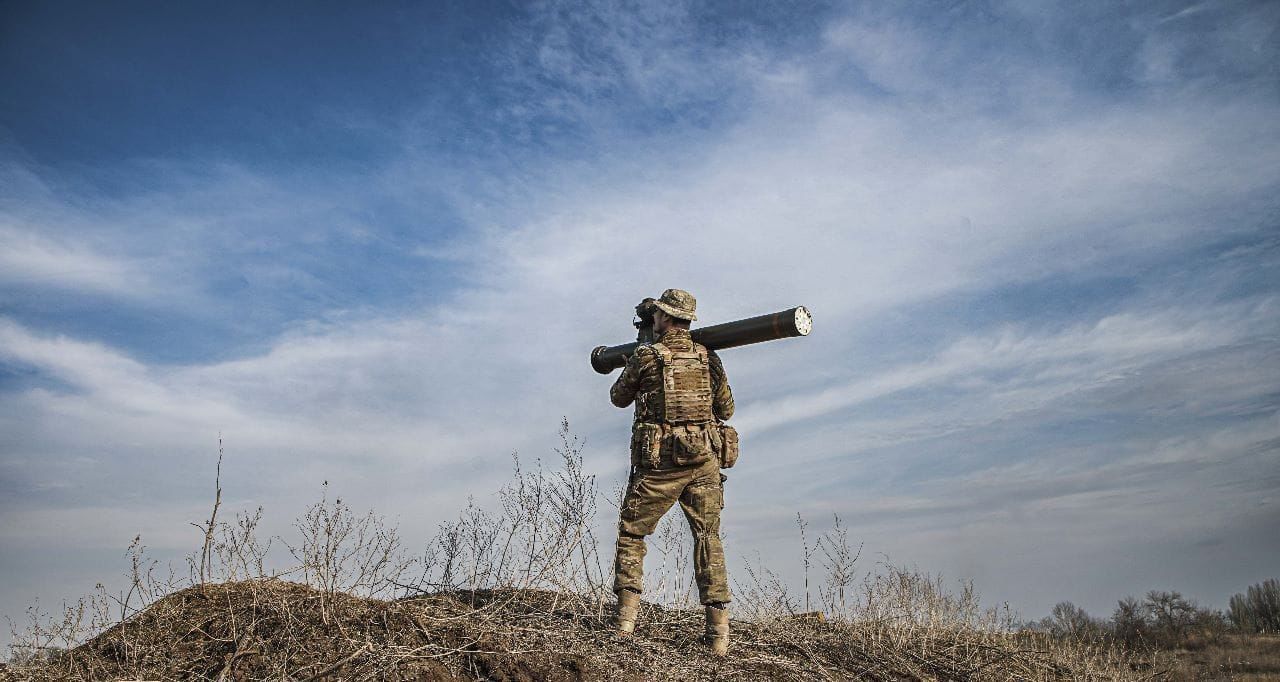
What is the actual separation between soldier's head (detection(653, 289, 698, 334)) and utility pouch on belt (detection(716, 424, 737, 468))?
1.09m

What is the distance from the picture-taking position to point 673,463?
7887 mm

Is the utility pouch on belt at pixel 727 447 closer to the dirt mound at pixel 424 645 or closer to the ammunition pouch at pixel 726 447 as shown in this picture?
the ammunition pouch at pixel 726 447

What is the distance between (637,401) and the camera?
321 inches

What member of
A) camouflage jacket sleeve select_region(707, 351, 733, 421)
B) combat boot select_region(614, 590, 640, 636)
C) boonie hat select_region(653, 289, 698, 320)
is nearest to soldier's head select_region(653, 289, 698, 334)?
boonie hat select_region(653, 289, 698, 320)

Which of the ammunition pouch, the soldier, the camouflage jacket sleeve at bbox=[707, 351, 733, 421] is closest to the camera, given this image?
the soldier

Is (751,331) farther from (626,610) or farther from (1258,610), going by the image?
(1258,610)

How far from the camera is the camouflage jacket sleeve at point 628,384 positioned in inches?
316

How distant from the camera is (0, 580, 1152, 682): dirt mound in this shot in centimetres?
612

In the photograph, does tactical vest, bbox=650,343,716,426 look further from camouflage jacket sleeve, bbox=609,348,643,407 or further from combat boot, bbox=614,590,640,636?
combat boot, bbox=614,590,640,636

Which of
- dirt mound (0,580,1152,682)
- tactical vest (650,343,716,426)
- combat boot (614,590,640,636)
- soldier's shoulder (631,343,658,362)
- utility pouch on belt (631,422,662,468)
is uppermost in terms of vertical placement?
soldier's shoulder (631,343,658,362)

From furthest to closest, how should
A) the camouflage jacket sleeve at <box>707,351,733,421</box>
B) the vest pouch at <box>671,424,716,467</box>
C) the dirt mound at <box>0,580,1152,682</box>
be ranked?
the camouflage jacket sleeve at <box>707,351,733,421</box>, the vest pouch at <box>671,424,716,467</box>, the dirt mound at <box>0,580,1152,682</box>

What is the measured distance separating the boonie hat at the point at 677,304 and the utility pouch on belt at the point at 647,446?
1097 mm

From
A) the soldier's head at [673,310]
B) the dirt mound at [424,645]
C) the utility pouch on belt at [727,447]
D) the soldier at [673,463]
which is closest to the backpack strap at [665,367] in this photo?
the soldier at [673,463]

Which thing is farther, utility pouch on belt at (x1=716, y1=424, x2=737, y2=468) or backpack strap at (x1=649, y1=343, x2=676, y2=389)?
utility pouch on belt at (x1=716, y1=424, x2=737, y2=468)
